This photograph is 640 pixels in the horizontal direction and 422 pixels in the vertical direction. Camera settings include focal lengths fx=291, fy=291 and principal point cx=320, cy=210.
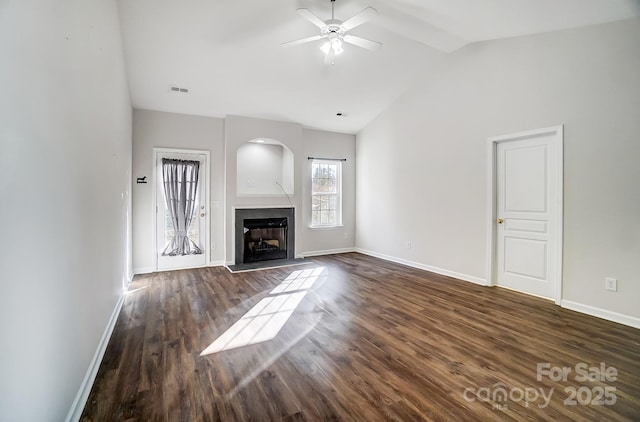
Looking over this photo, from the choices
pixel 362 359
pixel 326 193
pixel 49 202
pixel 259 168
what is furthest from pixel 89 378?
pixel 326 193

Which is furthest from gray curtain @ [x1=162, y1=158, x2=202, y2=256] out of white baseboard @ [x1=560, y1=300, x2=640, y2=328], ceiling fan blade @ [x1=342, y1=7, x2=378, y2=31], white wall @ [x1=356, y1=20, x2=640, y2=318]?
white baseboard @ [x1=560, y1=300, x2=640, y2=328]

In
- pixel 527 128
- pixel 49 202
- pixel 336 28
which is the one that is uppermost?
pixel 336 28

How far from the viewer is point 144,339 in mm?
2676

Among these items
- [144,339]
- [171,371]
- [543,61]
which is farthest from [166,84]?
[543,61]

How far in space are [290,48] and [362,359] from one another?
12.9 feet

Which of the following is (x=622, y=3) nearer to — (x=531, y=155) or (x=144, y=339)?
(x=531, y=155)

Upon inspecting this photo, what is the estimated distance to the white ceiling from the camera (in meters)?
3.19

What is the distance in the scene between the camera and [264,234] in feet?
20.1

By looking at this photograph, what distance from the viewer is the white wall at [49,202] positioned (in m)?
0.99

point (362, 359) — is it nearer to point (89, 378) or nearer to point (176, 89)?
point (89, 378)

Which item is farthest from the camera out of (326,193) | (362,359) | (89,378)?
(326,193)

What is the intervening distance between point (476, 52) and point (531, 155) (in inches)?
67.8

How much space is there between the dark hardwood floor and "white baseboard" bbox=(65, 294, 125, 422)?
5 cm

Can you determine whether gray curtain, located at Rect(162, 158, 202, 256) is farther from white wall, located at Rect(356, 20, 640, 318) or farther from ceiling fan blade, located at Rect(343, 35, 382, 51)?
white wall, located at Rect(356, 20, 640, 318)
